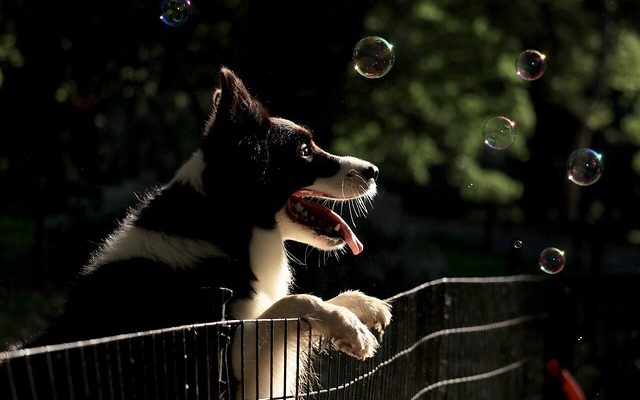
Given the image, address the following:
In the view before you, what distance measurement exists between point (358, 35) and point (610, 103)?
1445 centimetres

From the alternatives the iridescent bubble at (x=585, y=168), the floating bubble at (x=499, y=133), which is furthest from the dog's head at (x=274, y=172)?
the iridescent bubble at (x=585, y=168)

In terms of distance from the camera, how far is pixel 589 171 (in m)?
8.12

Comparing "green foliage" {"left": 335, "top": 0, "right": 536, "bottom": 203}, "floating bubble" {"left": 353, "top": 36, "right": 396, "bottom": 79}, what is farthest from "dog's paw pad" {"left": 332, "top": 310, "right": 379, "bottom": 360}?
"green foliage" {"left": 335, "top": 0, "right": 536, "bottom": 203}

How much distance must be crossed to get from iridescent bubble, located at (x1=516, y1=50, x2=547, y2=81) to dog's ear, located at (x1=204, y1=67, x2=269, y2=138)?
3.69 m

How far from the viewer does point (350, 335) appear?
446 cm

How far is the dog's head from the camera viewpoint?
16.5ft

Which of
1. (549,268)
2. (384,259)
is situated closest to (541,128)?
(384,259)

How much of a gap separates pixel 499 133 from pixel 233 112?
3.38 meters

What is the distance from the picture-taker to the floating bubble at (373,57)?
7.37m

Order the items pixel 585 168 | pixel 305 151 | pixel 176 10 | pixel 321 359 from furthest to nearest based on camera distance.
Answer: pixel 585 168 < pixel 176 10 < pixel 305 151 < pixel 321 359

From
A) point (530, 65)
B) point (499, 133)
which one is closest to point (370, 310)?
point (499, 133)

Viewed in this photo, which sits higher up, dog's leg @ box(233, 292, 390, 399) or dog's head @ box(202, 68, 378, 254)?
dog's head @ box(202, 68, 378, 254)

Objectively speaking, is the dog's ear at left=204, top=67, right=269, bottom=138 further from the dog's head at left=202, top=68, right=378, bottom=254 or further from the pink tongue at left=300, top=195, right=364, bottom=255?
the pink tongue at left=300, top=195, right=364, bottom=255

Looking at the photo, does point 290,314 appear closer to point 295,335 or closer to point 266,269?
point 295,335
